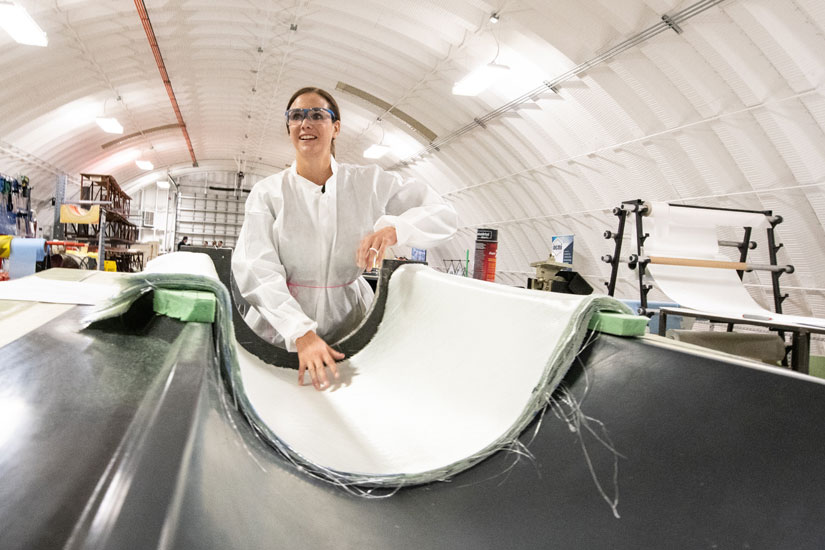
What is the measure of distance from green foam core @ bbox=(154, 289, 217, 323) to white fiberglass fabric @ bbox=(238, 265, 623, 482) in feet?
0.50

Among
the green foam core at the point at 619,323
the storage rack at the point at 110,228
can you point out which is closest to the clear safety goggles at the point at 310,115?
the green foam core at the point at 619,323

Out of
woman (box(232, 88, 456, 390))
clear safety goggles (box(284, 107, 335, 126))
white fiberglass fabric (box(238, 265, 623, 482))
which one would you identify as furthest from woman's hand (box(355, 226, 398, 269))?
clear safety goggles (box(284, 107, 335, 126))

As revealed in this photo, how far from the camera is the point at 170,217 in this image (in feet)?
78.8

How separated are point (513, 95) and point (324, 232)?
26.7 feet

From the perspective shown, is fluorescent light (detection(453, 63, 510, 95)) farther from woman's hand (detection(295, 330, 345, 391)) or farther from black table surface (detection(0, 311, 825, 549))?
black table surface (detection(0, 311, 825, 549))

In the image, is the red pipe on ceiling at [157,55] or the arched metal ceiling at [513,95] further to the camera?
the red pipe on ceiling at [157,55]

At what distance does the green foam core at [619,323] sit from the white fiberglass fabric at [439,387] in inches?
1.0

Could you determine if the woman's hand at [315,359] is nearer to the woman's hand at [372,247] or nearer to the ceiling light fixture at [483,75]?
the woman's hand at [372,247]

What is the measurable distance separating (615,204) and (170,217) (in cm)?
2103

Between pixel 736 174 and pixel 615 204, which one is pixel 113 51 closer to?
pixel 615 204

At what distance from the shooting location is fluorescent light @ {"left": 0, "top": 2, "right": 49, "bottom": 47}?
6.37 m

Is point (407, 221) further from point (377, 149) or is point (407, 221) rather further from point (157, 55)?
point (377, 149)

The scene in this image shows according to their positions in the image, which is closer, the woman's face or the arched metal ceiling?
the woman's face

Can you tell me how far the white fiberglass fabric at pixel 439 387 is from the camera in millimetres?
A: 890
